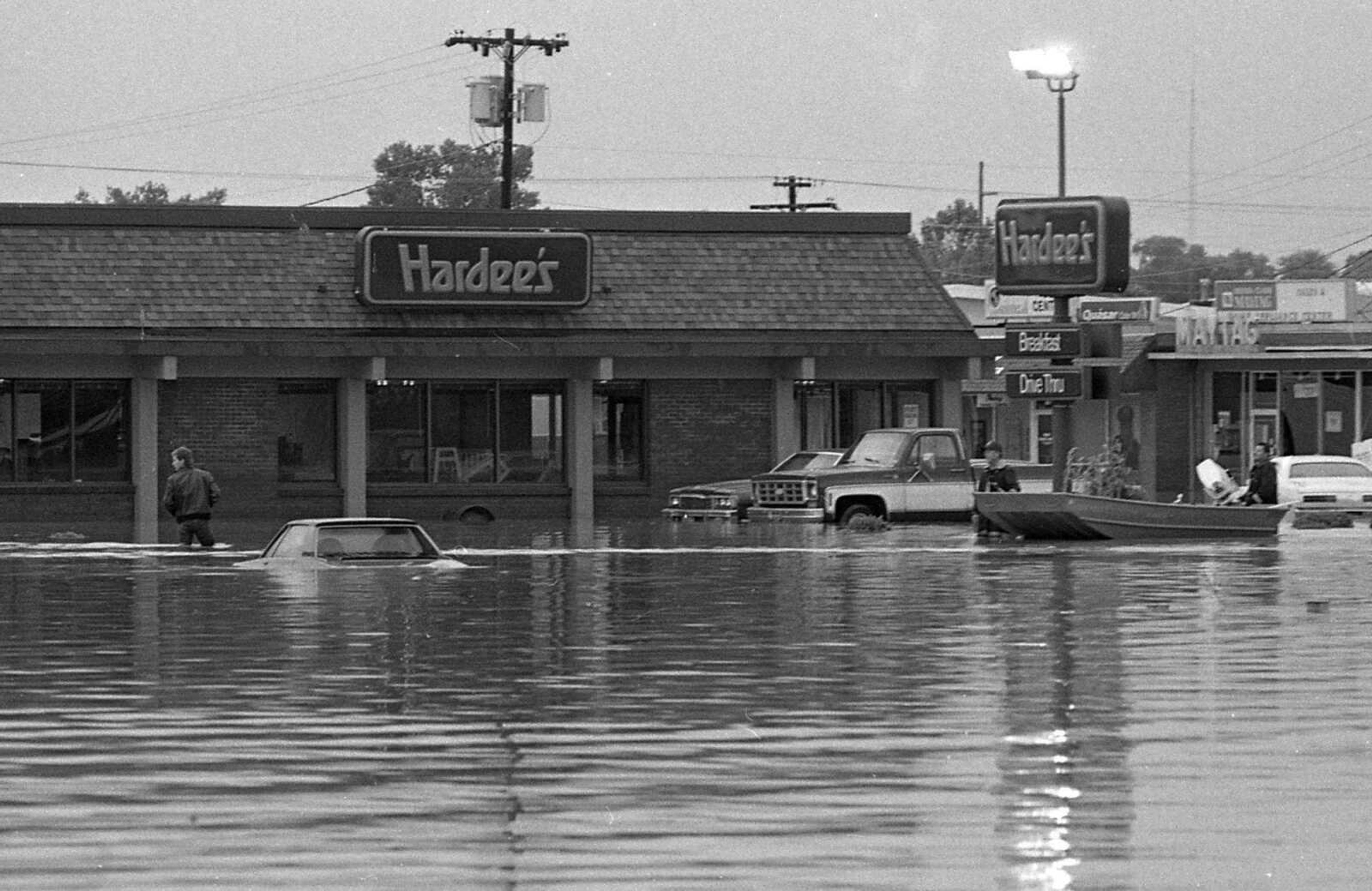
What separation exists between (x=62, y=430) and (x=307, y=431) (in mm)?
4564

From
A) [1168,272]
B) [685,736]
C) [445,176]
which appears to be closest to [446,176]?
[445,176]

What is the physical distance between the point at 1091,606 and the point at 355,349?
23.7 meters

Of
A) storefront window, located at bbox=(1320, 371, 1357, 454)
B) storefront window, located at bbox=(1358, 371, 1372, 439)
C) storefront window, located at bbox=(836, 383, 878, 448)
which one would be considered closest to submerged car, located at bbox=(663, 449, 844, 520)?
storefront window, located at bbox=(836, 383, 878, 448)

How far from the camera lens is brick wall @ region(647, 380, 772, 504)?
1886 inches

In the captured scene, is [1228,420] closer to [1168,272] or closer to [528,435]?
[528,435]

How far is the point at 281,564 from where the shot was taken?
28828 millimetres

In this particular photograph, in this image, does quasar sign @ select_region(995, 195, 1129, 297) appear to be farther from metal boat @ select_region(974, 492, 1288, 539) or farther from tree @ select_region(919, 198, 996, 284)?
tree @ select_region(919, 198, 996, 284)

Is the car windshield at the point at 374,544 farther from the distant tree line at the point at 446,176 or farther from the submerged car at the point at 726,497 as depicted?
the distant tree line at the point at 446,176

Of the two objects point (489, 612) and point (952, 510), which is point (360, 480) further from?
point (489, 612)

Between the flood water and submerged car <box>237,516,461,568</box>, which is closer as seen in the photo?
the flood water

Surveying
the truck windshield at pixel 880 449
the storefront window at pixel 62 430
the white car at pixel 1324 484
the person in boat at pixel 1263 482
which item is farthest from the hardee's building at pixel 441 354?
the person in boat at pixel 1263 482

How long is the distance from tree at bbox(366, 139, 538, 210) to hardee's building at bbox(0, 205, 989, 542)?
79.5 metres

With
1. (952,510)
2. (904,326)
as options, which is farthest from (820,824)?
(904,326)

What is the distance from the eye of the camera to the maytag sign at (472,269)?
46344 millimetres
